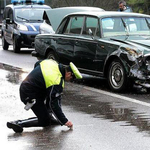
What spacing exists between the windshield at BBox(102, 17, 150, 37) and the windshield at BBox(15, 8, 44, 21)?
932 cm

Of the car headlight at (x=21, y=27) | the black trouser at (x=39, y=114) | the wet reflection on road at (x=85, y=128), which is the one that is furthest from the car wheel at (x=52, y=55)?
the car headlight at (x=21, y=27)

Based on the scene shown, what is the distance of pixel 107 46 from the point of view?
1091 centimetres

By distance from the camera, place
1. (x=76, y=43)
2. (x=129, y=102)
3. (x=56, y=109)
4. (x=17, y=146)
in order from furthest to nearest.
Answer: (x=76, y=43) → (x=129, y=102) → (x=56, y=109) → (x=17, y=146)

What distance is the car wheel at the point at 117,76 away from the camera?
1059 centimetres

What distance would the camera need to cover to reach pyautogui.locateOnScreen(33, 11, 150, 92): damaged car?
1041 centimetres

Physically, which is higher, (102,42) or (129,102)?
(102,42)

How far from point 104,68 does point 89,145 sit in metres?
4.54

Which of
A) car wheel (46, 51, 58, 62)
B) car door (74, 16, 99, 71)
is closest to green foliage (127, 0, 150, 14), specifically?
car wheel (46, 51, 58, 62)

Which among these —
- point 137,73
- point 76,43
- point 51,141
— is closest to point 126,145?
point 51,141

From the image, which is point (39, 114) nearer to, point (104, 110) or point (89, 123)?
point (89, 123)

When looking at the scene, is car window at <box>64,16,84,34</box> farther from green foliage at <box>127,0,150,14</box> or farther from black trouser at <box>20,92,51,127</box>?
green foliage at <box>127,0,150,14</box>

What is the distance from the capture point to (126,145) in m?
6.66

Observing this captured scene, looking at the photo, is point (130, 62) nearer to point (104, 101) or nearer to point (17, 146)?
point (104, 101)

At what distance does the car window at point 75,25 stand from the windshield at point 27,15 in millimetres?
8189
